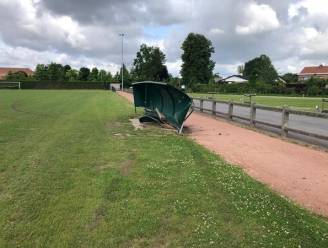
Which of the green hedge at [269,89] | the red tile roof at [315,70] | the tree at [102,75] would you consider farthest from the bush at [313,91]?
the red tile roof at [315,70]

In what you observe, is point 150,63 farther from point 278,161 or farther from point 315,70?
point 278,161

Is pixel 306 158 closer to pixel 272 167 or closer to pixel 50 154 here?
pixel 272 167

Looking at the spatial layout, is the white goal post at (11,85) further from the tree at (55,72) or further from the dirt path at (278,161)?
the dirt path at (278,161)

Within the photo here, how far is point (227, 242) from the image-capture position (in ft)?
16.5

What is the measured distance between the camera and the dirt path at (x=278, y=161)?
24.2 feet

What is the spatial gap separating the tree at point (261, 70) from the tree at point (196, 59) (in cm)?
1205

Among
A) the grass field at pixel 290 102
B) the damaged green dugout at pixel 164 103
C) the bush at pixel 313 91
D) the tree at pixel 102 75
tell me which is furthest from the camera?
the tree at pixel 102 75

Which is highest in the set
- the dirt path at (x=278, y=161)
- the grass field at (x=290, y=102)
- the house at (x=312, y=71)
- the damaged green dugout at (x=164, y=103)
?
the house at (x=312, y=71)

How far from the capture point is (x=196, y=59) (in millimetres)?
119625

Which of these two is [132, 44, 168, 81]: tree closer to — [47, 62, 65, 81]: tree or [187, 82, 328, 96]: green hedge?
[47, 62, 65, 81]: tree

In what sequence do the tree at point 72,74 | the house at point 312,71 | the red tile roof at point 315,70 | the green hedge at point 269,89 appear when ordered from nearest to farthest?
the green hedge at point 269,89
the tree at point 72,74
the house at point 312,71
the red tile roof at point 315,70

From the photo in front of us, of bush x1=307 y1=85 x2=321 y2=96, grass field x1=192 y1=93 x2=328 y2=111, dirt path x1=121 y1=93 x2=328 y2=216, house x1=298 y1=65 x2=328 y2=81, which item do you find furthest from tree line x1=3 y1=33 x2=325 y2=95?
dirt path x1=121 y1=93 x2=328 y2=216

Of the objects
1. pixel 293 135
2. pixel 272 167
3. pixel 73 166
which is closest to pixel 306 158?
pixel 272 167

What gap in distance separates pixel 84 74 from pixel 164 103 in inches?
4769
